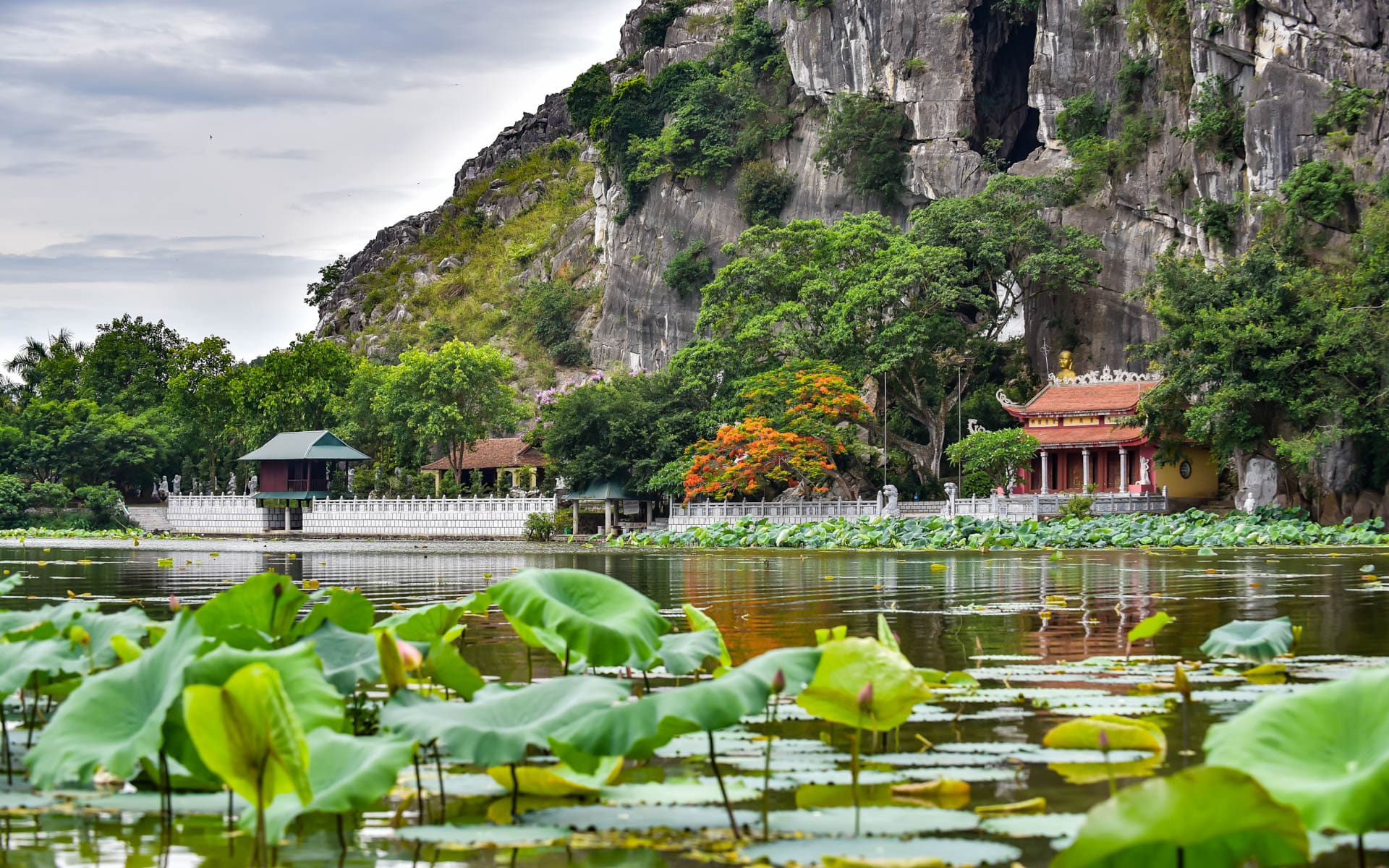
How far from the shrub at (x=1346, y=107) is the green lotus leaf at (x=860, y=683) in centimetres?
3173

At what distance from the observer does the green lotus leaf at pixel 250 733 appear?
117 inches

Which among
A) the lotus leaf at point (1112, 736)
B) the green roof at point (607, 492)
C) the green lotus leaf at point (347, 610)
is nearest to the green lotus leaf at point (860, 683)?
the lotus leaf at point (1112, 736)

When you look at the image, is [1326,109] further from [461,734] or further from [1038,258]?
[461,734]

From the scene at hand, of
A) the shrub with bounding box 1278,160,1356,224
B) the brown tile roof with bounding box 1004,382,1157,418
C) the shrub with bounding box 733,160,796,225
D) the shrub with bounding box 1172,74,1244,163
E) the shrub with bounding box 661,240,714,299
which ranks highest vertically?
the shrub with bounding box 733,160,796,225

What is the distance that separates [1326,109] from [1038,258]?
28.7 feet

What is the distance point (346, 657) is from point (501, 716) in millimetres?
1281

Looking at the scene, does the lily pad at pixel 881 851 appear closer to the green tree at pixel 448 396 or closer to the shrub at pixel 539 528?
the shrub at pixel 539 528

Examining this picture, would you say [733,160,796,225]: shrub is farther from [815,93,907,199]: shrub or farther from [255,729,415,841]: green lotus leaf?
[255,729,415,841]: green lotus leaf

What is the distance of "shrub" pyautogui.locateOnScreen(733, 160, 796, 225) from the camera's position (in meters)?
51.4

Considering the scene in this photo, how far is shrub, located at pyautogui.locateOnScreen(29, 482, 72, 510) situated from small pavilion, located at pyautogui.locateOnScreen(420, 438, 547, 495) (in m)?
12.2

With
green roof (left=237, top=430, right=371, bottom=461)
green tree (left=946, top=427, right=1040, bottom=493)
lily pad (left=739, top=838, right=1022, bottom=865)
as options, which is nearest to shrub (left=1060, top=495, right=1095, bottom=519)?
green tree (left=946, top=427, right=1040, bottom=493)

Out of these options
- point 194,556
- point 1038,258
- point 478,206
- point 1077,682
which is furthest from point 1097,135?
point 478,206

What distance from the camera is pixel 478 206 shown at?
86.8 meters

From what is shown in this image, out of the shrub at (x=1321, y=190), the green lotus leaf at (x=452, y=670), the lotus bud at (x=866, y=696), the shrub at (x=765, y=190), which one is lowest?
the green lotus leaf at (x=452, y=670)
